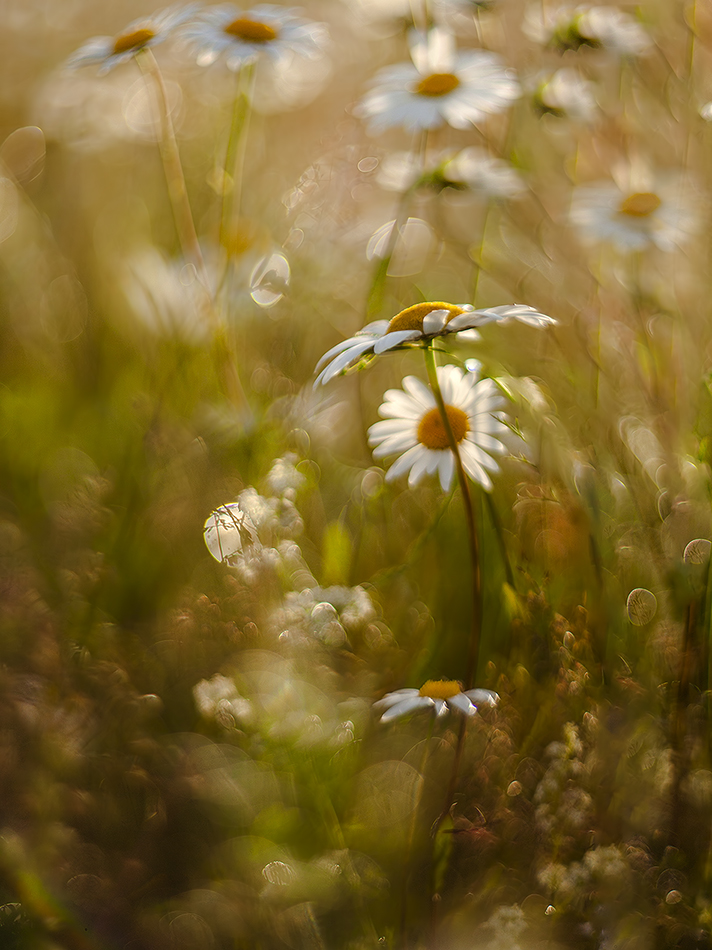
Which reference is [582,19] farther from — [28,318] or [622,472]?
[28,318]

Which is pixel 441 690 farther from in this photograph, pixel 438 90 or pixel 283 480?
pixel 438 90

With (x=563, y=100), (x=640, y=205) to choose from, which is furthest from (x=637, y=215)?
(x=563, y=100)

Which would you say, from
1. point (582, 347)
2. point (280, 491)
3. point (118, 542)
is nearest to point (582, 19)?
point (582, 347)

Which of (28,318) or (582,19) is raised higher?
(582,19)

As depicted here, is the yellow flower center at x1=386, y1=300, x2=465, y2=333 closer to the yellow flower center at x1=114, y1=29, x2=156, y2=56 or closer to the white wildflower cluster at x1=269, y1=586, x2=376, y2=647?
the white wildflower cluster at x1=269, y1=586, x2=376, y2=647

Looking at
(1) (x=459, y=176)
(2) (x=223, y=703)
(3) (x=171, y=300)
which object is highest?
(1) (x=459, y=176)

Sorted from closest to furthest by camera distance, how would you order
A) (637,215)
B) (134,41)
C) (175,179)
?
1. (134,41)
2. (175,179)
3. (637,215)

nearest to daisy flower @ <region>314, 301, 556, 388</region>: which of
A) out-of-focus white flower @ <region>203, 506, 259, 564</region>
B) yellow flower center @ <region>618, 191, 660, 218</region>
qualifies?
out-of-focus white flower @ <region>203, 506, 259, 564</region>

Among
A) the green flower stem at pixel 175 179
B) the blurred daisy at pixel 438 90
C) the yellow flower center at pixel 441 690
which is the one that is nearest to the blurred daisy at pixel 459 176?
the blurred daisy at pixel 438 90
